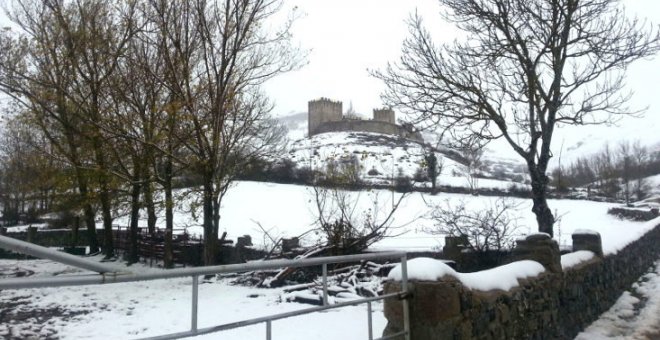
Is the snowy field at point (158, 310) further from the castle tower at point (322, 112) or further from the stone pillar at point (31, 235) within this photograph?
Answer: the castle tower at point (322, 112)

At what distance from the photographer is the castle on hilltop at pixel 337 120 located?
10294cm

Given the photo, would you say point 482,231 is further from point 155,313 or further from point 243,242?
point 155,313

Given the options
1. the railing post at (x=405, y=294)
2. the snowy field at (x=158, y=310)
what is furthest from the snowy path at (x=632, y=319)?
the railing post at (x=405, y=294)

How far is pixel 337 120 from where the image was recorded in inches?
4222

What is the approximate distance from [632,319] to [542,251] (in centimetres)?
315

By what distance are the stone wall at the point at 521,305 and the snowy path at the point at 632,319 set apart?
16cm

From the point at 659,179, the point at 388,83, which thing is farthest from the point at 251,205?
the point at 659,179

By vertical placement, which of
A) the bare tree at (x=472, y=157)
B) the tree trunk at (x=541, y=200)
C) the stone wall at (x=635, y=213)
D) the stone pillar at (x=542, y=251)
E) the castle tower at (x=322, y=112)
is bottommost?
the stone wall at (x=635, y=213)

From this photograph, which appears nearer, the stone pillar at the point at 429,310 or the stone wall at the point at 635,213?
the stone pillar at the point at 429,310

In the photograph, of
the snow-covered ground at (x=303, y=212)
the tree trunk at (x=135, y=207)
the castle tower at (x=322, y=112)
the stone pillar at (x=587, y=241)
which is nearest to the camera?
the stone pillar at (x=587, y=241)

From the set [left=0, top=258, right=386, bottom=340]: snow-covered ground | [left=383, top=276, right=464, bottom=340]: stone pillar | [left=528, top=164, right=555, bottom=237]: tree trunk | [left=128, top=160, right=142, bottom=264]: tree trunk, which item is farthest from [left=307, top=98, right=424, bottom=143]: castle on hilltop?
[left=383, top=276, right=464, bottom=340]: stone pillar

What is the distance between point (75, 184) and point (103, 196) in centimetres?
200

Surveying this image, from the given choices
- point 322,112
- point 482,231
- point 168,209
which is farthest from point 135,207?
point 322,112

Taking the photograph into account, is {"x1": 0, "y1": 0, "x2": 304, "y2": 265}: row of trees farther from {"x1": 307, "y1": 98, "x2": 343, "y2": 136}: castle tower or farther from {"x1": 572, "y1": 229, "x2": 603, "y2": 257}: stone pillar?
{"x1": 307, "y1": 98, "x2": 343, "y2": 136}: castle tower
